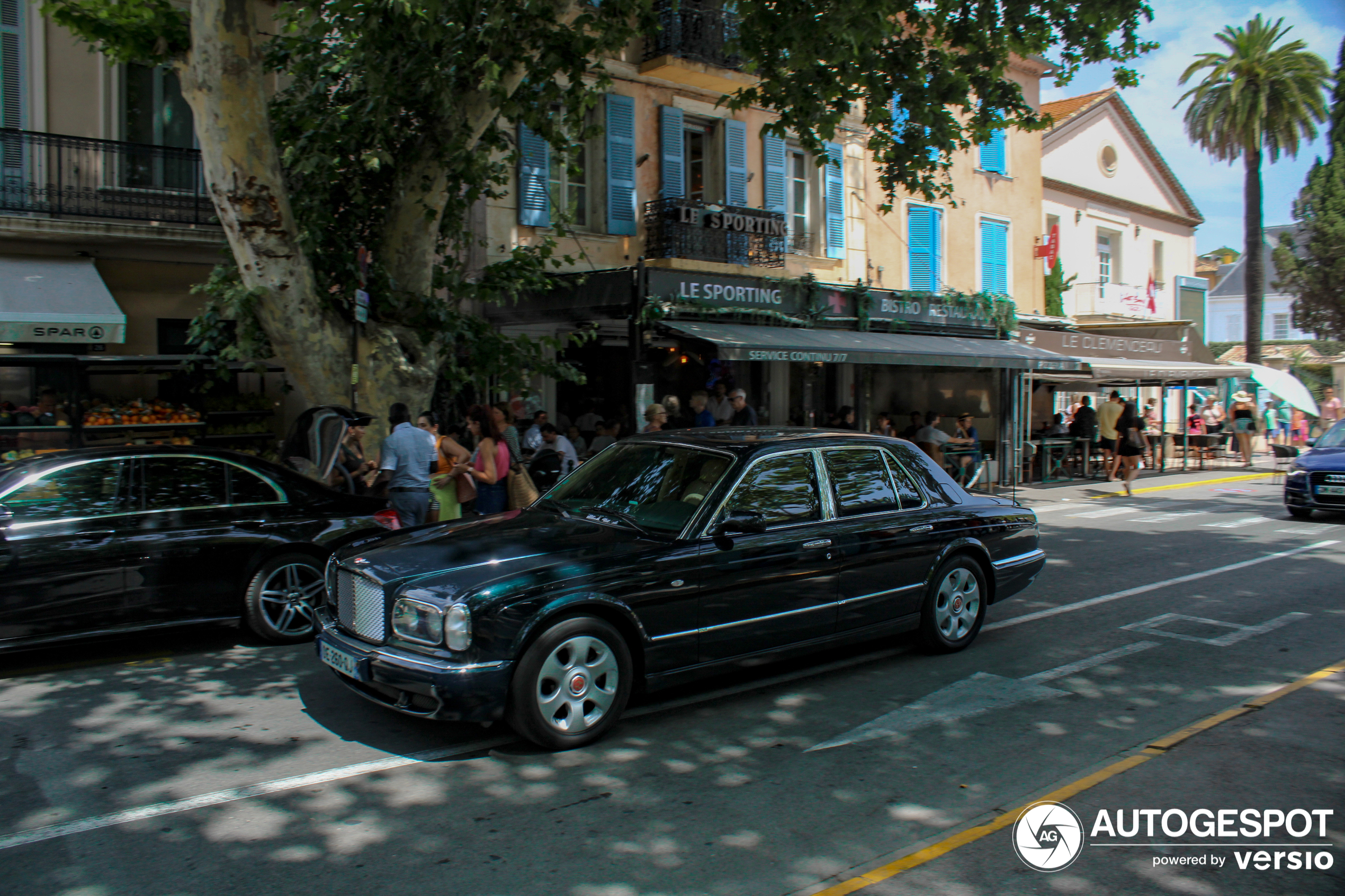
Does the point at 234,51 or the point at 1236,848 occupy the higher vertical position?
the point at 234,51

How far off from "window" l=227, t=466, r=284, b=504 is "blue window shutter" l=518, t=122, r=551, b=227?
8725mm

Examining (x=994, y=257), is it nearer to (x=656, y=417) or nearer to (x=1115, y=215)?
(x=1115, y=215)

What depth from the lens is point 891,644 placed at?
683 cm

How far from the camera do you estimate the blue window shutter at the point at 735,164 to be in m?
17.6

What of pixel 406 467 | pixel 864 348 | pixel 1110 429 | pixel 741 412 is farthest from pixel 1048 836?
pixel 1110 429

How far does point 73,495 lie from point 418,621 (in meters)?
3.23

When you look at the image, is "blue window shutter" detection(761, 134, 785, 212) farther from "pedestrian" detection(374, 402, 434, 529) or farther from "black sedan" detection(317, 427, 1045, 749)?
"black sedan" detection(317, 427, 1045, 749)

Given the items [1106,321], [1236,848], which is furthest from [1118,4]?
[1106,321]

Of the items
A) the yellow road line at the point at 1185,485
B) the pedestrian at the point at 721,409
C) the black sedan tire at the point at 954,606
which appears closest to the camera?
the black sedan tire at the point at 954,606

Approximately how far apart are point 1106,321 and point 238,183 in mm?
24570

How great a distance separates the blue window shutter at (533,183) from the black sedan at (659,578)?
9433 mm

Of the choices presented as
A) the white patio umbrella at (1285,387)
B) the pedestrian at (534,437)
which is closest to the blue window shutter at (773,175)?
the pedestrian at (534,437)

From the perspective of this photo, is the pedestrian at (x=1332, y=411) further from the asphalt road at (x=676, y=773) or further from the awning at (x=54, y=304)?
the awning at (x=54, y=304)

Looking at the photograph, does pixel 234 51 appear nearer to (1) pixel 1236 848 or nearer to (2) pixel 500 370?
(2) pixel 500 370
